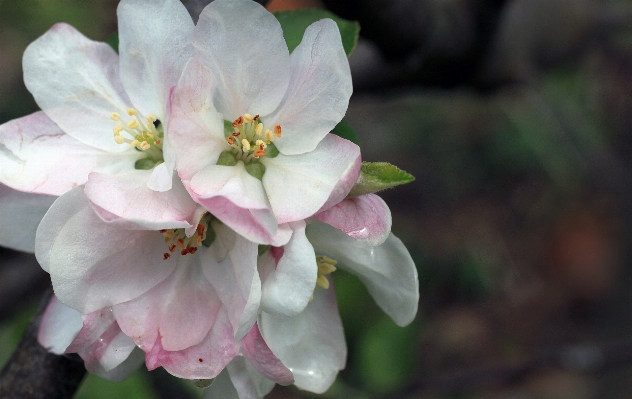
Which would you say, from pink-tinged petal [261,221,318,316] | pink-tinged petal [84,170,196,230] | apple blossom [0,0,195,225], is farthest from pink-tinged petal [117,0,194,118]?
pink-tinged petal [261,221,318,316]

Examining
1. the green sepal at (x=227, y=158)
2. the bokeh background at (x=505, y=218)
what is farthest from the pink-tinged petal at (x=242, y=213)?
the bokeh background at (x=505, y=218)

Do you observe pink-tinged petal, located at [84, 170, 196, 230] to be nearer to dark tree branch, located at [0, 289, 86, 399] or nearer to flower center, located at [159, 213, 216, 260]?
flower center, located at [159, 213, 216, 260]

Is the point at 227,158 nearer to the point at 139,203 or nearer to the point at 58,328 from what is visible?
the point at 139,203

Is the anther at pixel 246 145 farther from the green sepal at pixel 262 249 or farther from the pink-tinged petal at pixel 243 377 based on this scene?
the pink-tinged petal at pixel 243 377

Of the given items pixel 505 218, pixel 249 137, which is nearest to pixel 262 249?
pixel 249 137

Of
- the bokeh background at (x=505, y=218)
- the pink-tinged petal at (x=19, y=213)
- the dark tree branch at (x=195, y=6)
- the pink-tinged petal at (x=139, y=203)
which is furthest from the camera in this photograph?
the bokeh background at (x=505, y=218)

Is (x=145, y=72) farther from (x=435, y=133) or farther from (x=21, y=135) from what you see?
(x=435, y=133)

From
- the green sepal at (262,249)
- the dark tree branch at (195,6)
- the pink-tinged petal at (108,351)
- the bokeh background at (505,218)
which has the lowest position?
the bokeh background at (505,218)
